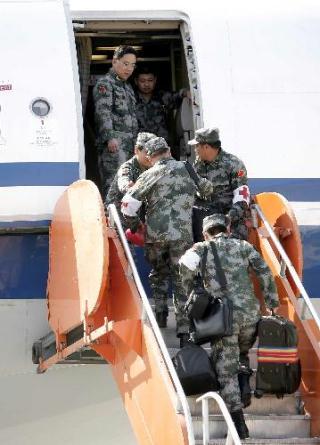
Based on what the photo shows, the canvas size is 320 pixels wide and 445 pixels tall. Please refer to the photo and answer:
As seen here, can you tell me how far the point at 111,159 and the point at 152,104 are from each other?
122cm

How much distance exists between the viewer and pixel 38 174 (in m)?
9.94

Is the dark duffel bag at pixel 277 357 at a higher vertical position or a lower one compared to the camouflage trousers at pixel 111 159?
lower

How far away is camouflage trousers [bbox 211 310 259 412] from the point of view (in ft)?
26.0

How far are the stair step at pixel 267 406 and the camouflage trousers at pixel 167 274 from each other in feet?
2.07

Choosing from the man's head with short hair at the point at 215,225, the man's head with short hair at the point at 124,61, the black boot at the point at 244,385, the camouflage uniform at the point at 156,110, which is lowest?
the black boot at the point at 244,385

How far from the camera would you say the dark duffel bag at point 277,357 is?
8031mm

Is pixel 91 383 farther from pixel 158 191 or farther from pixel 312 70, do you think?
pixel 312 70

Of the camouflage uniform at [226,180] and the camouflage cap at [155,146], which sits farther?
the camouflage uniform at [226,180]

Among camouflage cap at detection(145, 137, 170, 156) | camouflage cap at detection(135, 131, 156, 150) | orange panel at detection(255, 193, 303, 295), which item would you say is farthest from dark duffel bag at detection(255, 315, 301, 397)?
camouflage cap at detection(135, 131, 156, 150)

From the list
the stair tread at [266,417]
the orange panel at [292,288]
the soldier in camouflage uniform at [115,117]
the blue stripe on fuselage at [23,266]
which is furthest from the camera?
the soldier in camouflage uniform at [115,117]

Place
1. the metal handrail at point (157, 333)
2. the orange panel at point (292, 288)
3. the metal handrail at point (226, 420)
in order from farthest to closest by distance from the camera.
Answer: the orange panel at point (292, 288) → the metal handrail at point (157, 333) → the metal handrail at point (226, 420)

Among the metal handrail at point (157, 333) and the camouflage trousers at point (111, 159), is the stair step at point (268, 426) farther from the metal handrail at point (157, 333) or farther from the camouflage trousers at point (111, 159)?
the camouflage trousers at point (111, 159)

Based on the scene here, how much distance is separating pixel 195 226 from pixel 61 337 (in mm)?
1502

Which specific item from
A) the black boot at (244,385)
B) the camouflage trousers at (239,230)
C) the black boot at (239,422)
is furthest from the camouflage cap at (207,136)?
the black boot at (239,422)
